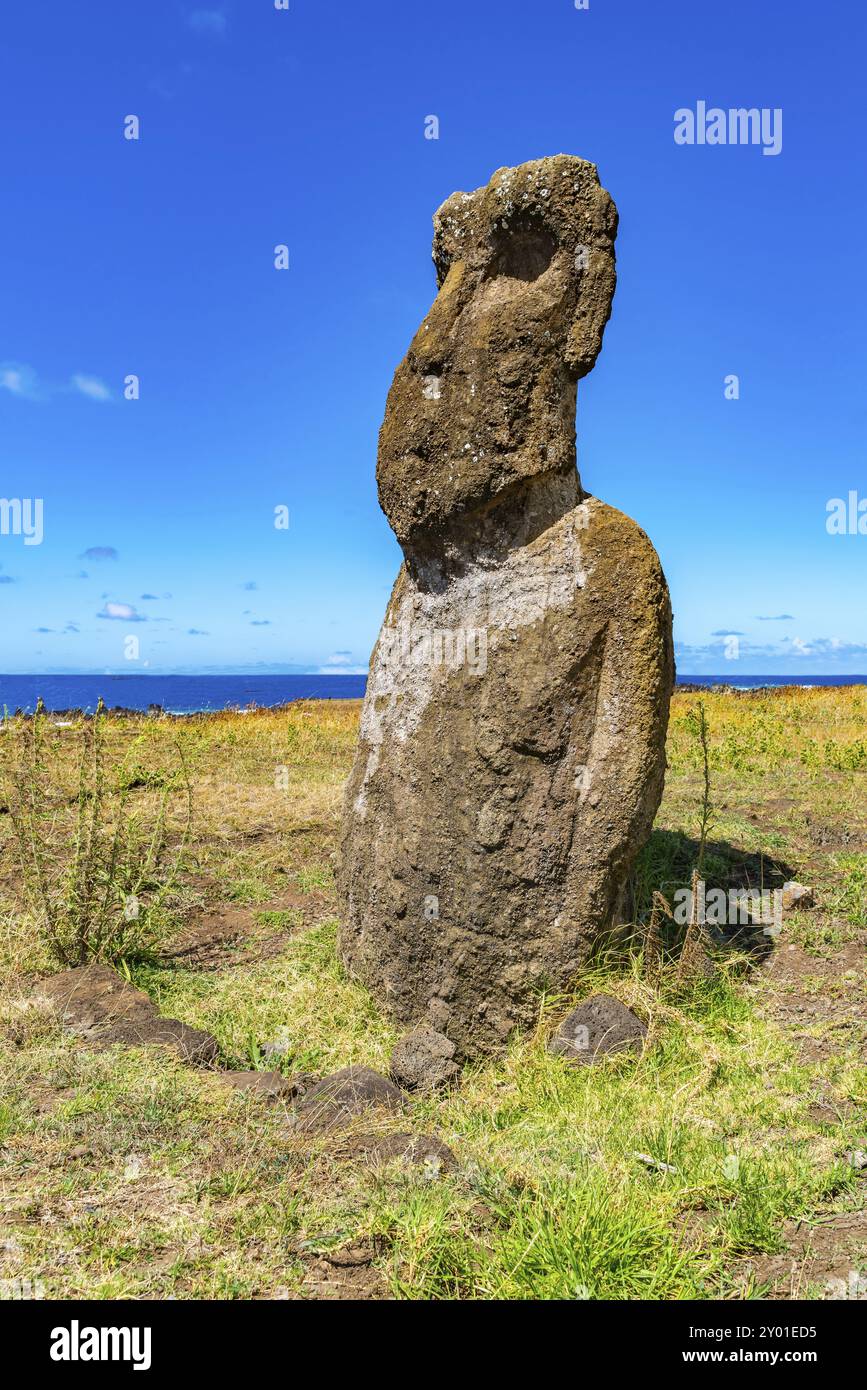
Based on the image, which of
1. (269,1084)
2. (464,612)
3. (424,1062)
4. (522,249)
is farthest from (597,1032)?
(522,249)

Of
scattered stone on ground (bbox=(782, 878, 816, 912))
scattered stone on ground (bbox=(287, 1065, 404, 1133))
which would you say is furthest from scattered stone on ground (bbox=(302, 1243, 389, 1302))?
scattered stone on ground (bbox=(782, 878, 816, 912))

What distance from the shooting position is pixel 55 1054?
456 cm

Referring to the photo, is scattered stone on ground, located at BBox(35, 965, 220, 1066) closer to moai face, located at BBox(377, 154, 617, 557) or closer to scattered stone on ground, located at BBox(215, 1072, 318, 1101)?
scattered stone on ground, located at BBox(215, 1072, 318, 1101)

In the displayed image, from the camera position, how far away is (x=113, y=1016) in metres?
5.06

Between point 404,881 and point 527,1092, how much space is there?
137cm

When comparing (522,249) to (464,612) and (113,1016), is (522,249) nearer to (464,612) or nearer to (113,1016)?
(464,612)

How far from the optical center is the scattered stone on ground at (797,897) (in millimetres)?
6570

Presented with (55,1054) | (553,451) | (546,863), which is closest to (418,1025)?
(546,863)

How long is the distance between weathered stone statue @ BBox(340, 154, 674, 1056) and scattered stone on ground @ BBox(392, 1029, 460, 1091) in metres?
0.29

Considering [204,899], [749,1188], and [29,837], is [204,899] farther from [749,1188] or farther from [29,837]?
[749,1188]

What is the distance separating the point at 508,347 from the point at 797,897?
4.07 m

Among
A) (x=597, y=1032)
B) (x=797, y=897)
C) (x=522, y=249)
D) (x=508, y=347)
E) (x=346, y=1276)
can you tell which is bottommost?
(x=346, y=1276)

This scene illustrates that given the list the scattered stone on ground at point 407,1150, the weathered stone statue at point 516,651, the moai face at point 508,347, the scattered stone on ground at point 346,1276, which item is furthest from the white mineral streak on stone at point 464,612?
the scattered stone on ground at point 346,1276

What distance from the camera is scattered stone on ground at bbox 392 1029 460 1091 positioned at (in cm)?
470
